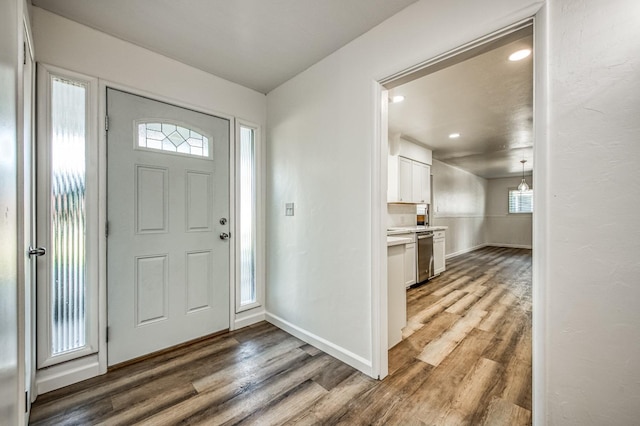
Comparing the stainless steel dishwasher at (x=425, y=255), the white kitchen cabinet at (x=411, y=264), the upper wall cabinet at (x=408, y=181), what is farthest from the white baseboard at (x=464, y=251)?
the white kitchen cabinet at (x=411, y=264)

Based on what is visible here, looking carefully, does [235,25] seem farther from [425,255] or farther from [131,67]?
[425,255]

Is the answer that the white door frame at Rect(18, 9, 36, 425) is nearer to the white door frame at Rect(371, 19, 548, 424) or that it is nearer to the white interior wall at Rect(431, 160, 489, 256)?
the white door frame at Rect(371, 19, 548, 424)

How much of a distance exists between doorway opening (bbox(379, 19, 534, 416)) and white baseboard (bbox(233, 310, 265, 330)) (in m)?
1.44

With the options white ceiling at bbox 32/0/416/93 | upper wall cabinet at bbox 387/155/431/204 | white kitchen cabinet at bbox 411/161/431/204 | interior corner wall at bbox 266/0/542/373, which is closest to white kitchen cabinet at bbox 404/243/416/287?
upper wall cabinet at bbox 387/155/431/204

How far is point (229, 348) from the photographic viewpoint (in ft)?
7.70

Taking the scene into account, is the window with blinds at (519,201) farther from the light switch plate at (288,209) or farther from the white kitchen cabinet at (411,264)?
the light switch plate at (288,209)

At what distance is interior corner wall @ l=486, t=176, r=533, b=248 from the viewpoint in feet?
29.0

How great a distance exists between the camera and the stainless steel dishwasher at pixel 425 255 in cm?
434

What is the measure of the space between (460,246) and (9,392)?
8.36m

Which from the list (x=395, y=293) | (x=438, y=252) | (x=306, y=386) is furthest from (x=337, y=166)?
(x=438, y=252)

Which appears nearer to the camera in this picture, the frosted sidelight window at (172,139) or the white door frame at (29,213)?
the white door frame at (29,213)

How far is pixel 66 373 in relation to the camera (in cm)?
185

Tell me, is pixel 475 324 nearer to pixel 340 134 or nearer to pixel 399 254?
pixel 399 254

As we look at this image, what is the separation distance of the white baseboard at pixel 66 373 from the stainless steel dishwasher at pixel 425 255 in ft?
13.2
